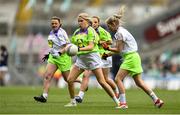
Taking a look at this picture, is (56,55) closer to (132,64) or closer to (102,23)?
(132,64)

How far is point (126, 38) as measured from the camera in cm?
2158

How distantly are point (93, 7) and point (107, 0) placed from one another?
8.71 ft

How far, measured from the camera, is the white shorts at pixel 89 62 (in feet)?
72.2

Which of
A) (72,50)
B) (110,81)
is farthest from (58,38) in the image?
(72,50)

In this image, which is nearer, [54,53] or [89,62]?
[89,62]

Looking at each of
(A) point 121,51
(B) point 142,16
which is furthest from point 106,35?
(B) point 142,16

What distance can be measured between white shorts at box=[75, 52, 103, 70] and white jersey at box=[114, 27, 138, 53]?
75 cm

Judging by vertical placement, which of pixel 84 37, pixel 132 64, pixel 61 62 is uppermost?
pixel 84 37

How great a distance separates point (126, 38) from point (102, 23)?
2602 cm

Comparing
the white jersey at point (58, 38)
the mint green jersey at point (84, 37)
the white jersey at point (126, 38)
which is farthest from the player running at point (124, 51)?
the white jersey at point (58, 38)

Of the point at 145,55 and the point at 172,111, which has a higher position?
the point at 172,111

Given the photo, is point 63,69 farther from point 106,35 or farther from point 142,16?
point 142,16

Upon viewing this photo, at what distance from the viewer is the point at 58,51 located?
2355 centimetres

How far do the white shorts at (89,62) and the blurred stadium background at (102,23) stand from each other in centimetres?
2280
